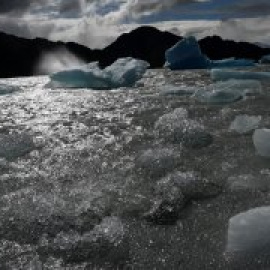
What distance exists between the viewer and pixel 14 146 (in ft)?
15.0

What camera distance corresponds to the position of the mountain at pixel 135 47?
6988cm

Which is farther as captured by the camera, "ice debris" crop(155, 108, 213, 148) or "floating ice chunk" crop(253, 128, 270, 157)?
"ice debris" crop(155, 108, 213, 148)

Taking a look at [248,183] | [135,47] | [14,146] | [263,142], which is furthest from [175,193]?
[135,47]

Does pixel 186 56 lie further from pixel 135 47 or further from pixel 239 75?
pixel 135 47

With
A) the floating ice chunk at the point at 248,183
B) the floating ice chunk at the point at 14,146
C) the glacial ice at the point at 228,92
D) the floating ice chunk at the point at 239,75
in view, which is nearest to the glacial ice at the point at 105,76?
the floating ice chunk at the point at 239,75

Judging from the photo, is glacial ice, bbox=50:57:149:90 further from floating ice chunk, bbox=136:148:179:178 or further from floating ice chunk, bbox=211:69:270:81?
floating ice chunk, bbox=136:148:179:178

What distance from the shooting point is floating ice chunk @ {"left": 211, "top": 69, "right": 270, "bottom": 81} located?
1098 centimetres

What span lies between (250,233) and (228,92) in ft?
18.1

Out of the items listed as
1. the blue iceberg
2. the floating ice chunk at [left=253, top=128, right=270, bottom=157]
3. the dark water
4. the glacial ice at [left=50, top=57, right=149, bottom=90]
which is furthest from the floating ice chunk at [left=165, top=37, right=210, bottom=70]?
the floating ice chunk at [left=253, top=128, right=270, bottom=157]

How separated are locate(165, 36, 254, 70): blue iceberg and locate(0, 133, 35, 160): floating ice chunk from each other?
12621 mm

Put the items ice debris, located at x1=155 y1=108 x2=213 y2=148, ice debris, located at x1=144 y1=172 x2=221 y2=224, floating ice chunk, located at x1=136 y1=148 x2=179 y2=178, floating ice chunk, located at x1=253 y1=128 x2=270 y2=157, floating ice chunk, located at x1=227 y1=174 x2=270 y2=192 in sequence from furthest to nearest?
1. ice debris, located at x1=155 y1=108 x2=213 y2=148
2. floating ice chunk, located at x1=253 y1=128 x2=270 y2=157
3. floating ice chunk, located at x1=136 y1=148 x2=179 y2=178
4. floating ice chunk, located at x1=227 y1=174 x2=270 y2=192
5. ice debris, located at x1=144 y1=172 x2=221 y2=224

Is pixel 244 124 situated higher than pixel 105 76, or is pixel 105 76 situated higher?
pixel 105 76

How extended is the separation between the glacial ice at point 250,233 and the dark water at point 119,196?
83mm

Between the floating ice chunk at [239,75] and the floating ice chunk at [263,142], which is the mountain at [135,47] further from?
the floating ice chunk at [263,142]
